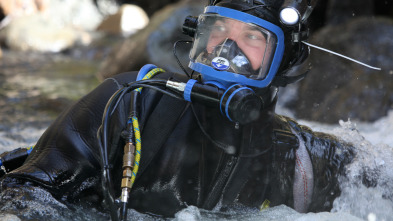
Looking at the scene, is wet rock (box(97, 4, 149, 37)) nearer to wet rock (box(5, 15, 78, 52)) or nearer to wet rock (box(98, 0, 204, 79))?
wet rock (box(5, 15, 78, 52))

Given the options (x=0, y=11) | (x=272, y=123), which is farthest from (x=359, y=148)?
(x=0, y=11)

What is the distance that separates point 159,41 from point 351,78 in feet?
10.1

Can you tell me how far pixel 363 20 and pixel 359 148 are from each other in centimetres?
456

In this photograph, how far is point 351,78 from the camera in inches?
239

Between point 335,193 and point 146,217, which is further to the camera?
point 335,193

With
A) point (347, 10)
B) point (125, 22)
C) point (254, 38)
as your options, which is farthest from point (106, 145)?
point (125, 22)

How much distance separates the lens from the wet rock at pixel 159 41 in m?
7.32

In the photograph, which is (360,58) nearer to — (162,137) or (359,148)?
(359,148)

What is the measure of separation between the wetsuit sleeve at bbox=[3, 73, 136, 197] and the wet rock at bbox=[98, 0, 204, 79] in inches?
191

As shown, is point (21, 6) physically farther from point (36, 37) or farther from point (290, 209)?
point (290, 209)

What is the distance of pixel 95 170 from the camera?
2.24m

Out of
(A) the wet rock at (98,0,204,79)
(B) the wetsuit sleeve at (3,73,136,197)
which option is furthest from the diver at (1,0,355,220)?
(A) the wet rock at (98,0,204,79)

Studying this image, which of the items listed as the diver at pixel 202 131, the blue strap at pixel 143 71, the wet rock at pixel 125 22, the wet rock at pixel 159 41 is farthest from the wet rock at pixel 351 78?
the wet rock at pixel 125 22

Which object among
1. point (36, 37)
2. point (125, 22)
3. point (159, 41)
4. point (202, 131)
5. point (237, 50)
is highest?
point (237, 50)
